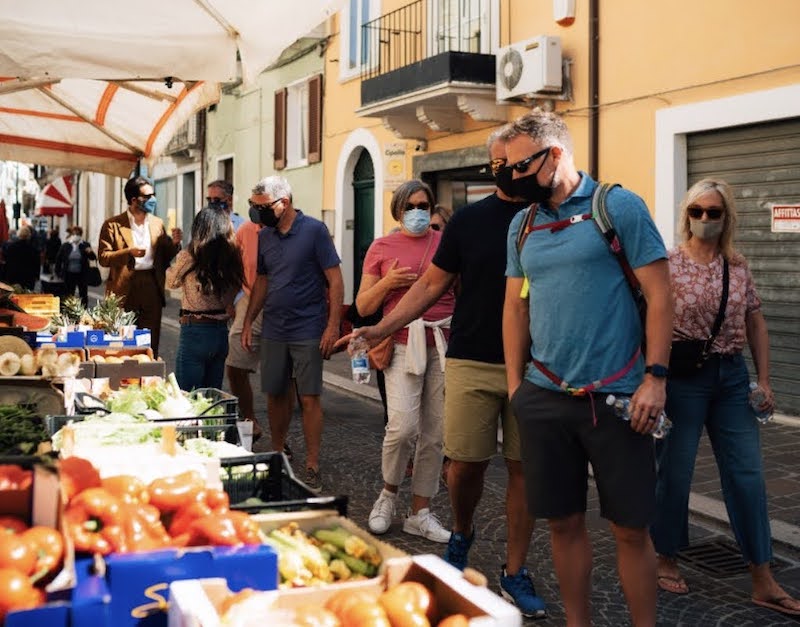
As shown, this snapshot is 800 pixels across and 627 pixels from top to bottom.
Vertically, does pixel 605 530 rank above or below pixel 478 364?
below

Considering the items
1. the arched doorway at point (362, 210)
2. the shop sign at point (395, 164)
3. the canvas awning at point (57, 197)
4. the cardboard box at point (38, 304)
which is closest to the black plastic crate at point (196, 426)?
the cardboard box at point (38, 304)

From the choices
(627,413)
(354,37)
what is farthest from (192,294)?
(354,37)

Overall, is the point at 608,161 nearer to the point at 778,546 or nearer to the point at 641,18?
the point at 641,18

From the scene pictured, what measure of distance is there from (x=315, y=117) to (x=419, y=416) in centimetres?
1524

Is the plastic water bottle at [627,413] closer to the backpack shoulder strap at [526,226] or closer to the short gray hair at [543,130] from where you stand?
the backpack shoulder strap at [526,226]

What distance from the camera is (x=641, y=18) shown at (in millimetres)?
11523

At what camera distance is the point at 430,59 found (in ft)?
46.8

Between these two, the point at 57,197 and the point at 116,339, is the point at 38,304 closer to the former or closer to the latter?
the point at 116,339

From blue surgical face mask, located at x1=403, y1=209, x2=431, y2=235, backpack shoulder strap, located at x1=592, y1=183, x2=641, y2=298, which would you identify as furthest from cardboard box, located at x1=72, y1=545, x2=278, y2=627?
blue surgical face mask, located at x1=403, y1=209, x2=431, y2=235

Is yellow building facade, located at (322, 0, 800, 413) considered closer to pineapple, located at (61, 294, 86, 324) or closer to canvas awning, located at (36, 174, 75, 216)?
pineapple, located at (61, 294, 86, 324)

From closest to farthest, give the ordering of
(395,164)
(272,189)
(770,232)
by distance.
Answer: (272,189) < (770,232) < (395,164)

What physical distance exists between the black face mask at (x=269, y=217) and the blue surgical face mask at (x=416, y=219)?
1332 millimetres

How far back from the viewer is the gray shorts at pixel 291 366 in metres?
6.79

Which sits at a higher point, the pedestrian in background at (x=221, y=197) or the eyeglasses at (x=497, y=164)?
the pedestrian in background at (x=221, y=197)
